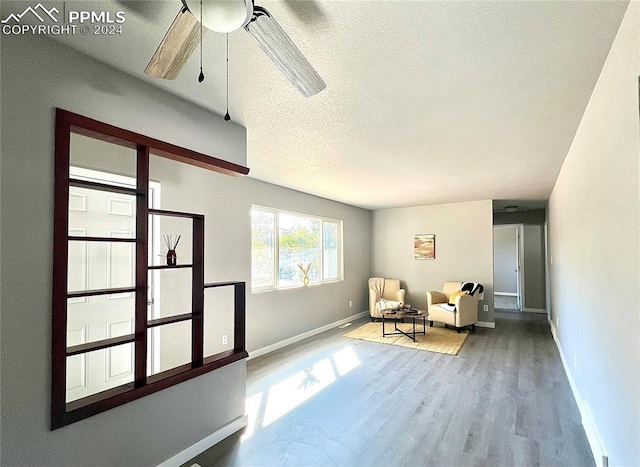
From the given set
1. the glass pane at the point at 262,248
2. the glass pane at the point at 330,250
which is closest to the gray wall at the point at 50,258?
the glass pane at the point at 262,248

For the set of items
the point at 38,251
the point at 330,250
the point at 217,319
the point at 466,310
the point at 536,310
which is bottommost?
the point at 536,310

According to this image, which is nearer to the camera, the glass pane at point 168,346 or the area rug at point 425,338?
the glass pane at point 168,346

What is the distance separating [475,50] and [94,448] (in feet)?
9.47

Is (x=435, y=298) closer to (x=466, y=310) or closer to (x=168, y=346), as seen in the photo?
(x=466, y=310)

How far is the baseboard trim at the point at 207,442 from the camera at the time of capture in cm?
214

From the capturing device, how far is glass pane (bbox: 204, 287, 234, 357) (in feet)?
12.5

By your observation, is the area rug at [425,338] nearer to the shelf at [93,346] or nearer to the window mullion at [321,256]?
the window mullion at [321,256]

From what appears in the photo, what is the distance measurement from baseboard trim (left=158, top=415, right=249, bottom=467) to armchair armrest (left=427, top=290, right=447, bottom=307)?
14.3 feet

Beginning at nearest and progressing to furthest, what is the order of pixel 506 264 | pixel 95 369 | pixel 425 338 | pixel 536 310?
1. pixel 95 369
2. pixel 425 338
3. pixel 536 310
4. pixel 506 264

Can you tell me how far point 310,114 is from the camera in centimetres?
248

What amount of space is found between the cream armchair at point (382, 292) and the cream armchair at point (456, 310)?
2.36 ft

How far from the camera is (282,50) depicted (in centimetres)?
134

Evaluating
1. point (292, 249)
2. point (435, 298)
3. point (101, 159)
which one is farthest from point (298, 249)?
point (101, 159)

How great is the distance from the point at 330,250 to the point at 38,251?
17.1 ft
